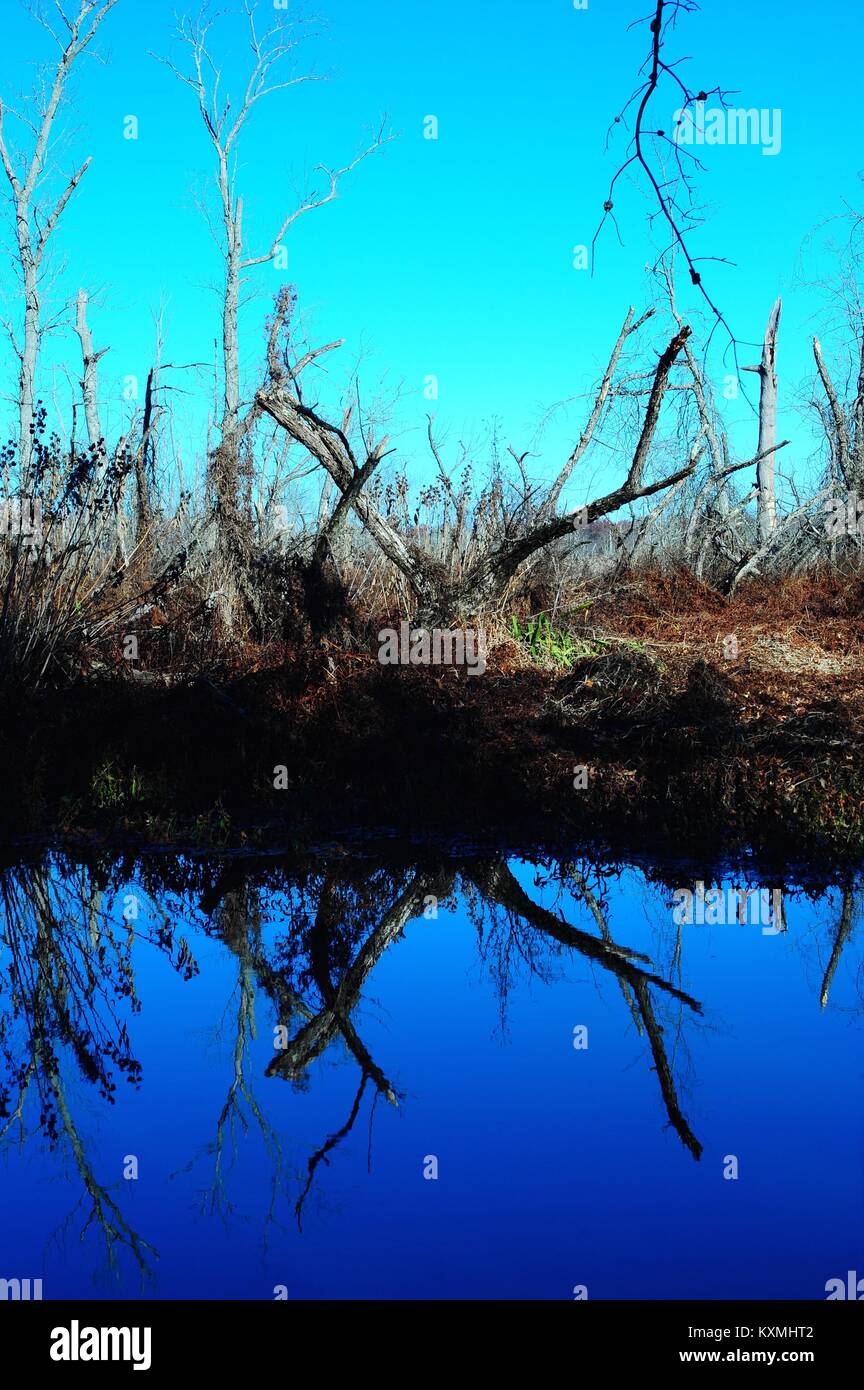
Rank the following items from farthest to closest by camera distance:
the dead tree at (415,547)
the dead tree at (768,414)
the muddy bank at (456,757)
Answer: the dead tree at (768,414), the dead tree at (415,547), the muddy bank at (456,757)

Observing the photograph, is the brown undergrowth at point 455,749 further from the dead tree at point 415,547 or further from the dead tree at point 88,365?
the dead tree at point 88,365

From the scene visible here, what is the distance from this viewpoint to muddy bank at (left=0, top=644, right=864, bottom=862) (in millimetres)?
9008

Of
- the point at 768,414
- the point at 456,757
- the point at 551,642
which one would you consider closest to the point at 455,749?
the point at 456,757

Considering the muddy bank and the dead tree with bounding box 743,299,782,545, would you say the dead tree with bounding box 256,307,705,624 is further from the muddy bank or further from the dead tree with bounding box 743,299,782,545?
the dead tree with bounding box 743,299,782,545

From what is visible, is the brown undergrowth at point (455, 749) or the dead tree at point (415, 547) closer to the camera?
the brown undergrowth at point (455, 749)

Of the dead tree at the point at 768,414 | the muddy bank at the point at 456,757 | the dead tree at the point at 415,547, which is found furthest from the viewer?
the dead tree at the point at 768,414

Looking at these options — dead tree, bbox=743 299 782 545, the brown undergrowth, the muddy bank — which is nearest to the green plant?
the brown undergrowth

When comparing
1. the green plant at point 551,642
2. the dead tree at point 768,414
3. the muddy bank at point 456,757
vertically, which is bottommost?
the muddy bank at point 456,757

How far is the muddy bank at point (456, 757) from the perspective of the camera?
9.01 metres

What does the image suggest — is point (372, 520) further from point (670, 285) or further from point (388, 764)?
point (670, 285)

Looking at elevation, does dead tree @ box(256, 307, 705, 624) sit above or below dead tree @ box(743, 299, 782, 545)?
below

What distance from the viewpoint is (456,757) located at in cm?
984

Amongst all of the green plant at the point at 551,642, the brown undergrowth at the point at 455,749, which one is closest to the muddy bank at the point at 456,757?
the brown undergrowth at the point at 455,749

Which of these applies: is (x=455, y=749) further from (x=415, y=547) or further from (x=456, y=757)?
(x=415, y=547)
